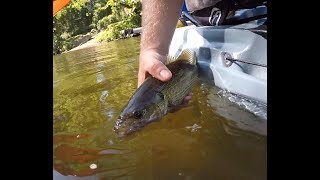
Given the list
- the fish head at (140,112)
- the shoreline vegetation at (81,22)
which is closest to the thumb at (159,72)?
the fish head at (140,112)

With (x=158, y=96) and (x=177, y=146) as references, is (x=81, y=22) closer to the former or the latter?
(x=158, y=96)

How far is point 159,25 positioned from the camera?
2.91 meters

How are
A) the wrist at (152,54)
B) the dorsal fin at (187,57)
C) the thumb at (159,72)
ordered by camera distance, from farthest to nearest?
the dorsal fin at (187,57) → the wrist at (152,54) → the thumb at (159,72)

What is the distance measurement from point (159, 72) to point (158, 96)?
181mm

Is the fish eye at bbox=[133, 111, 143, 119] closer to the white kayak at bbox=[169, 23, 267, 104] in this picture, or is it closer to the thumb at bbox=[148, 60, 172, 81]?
the thumb at bbox=[148, 60, 172, 81]

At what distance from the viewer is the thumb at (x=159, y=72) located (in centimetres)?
Answer: 260

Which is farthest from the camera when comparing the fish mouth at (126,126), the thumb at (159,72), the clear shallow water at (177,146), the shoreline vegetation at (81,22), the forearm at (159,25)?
the shoreline vegetation at (81,22)

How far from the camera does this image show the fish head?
2.32 m

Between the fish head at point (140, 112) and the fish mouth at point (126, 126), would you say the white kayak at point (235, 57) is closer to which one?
the fish head at point (140, 112)

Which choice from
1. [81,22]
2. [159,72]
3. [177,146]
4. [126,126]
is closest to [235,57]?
[159,72]

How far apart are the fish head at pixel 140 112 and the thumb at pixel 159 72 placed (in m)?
0.13

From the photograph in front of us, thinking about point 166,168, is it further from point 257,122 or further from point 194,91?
point 194,91
